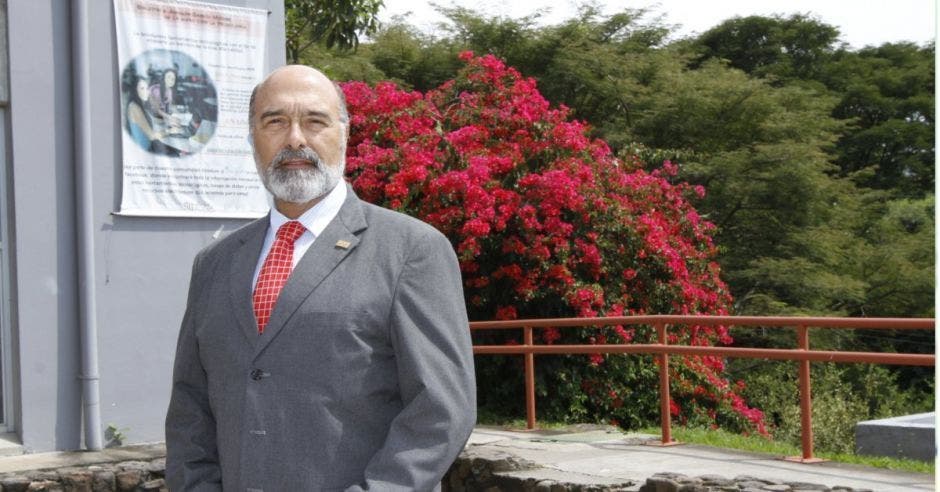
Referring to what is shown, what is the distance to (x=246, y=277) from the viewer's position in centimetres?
269

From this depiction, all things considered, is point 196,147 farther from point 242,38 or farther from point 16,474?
point 16,474

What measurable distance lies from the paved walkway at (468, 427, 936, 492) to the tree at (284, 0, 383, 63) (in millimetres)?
6813

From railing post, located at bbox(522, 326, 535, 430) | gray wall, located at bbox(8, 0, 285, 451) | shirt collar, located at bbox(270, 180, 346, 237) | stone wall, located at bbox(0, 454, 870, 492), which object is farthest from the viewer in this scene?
railing post, located at bbox(522, 326, 535, 430)

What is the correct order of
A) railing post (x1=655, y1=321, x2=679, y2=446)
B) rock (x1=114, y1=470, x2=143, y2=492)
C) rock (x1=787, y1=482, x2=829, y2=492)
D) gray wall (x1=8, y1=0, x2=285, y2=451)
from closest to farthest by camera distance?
rock (x1=787, y1=482, x2=829, y2=492)
rock (x1=114, y1=470, x2=143, y2=492)
gray wall (x1=8, y1=0, x2=285, y2=451)
railing post (x1=655, y1=321, x2=679, y2=446)

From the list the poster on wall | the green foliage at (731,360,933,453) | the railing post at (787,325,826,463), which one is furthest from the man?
the green foliage at (731,360,933,453)

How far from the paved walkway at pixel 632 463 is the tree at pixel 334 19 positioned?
7.14 meters

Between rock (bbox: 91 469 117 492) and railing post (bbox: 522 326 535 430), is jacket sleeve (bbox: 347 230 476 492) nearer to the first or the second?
rock (bbox: 91 469 117 492)

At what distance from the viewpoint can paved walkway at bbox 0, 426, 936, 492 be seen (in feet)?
21.1

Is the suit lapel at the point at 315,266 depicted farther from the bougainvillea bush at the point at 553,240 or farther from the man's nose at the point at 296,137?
the bougainvillea bush at the point at 553,240

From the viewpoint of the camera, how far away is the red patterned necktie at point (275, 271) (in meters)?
2.62

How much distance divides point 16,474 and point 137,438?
1114mm

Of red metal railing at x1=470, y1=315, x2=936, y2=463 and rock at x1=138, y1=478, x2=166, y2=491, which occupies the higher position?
red metal railing at x1=470, y1=315, x2=936, y2=463

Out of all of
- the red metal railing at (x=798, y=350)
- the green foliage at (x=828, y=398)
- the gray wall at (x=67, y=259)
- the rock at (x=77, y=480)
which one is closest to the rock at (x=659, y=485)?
the red metal railing at (x=798, y=350)

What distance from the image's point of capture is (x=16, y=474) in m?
6.56
